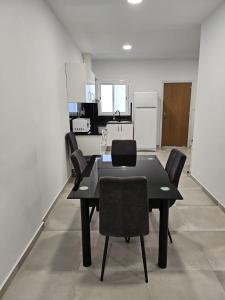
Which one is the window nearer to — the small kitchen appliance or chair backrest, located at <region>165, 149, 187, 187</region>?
the small kitchen appliance

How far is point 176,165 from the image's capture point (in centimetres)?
233

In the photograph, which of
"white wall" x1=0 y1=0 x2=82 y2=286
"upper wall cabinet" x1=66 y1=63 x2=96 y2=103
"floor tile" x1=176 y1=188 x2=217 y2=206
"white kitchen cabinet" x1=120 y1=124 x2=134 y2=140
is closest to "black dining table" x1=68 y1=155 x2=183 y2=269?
"white wall" x1=0 y1=0 x2=82 y2=286

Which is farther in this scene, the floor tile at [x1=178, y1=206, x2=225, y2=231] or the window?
the window

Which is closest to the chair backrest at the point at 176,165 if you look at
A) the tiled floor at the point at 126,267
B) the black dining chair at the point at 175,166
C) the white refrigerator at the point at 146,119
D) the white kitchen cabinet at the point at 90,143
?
the black dining chair at the point at 175,166

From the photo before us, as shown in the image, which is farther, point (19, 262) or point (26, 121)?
point (26, 121)

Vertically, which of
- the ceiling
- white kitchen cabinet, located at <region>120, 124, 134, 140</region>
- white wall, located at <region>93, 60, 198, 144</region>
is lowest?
white kitchen cabinet, located at <region>120, 124, 134, 140</region>

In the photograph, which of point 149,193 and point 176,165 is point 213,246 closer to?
point 176,165

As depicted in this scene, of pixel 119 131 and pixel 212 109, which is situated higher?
pixel 212 109

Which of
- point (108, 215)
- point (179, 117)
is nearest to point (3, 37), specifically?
point (108, 215)

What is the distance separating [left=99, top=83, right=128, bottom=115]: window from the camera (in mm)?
6754

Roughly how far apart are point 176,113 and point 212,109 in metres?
3.58

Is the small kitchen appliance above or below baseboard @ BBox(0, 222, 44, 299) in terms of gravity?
above

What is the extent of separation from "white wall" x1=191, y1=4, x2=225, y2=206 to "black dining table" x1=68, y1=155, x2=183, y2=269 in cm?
116

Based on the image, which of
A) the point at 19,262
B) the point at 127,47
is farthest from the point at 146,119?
the point at 19,262
